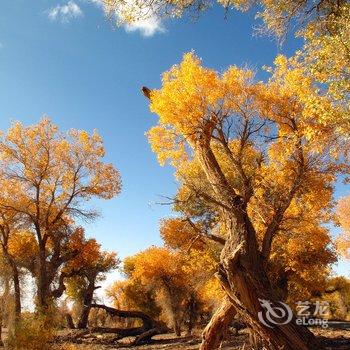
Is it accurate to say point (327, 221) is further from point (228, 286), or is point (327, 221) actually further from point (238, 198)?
point (228, 286)

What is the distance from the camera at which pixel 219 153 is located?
1784 centimetres

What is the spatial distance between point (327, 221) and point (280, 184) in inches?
338

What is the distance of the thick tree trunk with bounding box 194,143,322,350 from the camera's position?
10203mm

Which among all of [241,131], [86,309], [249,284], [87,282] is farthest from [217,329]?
[87,282]

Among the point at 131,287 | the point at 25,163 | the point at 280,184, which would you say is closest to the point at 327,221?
the point at 280,184

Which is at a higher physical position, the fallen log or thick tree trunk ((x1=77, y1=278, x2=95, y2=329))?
thick tree trunk ((x1=77, y1=278, x2=95, y2=329))

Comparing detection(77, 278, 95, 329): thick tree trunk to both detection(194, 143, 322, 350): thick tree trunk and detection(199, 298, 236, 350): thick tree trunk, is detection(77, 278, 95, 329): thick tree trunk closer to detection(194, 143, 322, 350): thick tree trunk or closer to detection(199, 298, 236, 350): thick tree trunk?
detection(199, 298, 236, 350): thick tree trunk

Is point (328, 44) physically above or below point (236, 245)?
above

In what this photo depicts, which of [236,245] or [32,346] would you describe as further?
[32,346]

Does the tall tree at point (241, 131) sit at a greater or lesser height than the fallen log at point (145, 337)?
greater

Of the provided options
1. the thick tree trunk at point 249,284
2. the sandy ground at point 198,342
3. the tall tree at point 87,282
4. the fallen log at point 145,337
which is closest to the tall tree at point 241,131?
the thick tree trunk at point 249,284

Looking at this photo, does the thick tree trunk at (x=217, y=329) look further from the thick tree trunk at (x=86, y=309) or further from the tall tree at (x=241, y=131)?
the thick tree trunk at (x=86, y=309)

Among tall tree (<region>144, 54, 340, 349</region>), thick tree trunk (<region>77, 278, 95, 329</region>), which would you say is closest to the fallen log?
thick tree trunk (<region>77, 278, 95, 329</region>)

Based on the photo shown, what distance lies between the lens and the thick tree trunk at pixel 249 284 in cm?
1020
